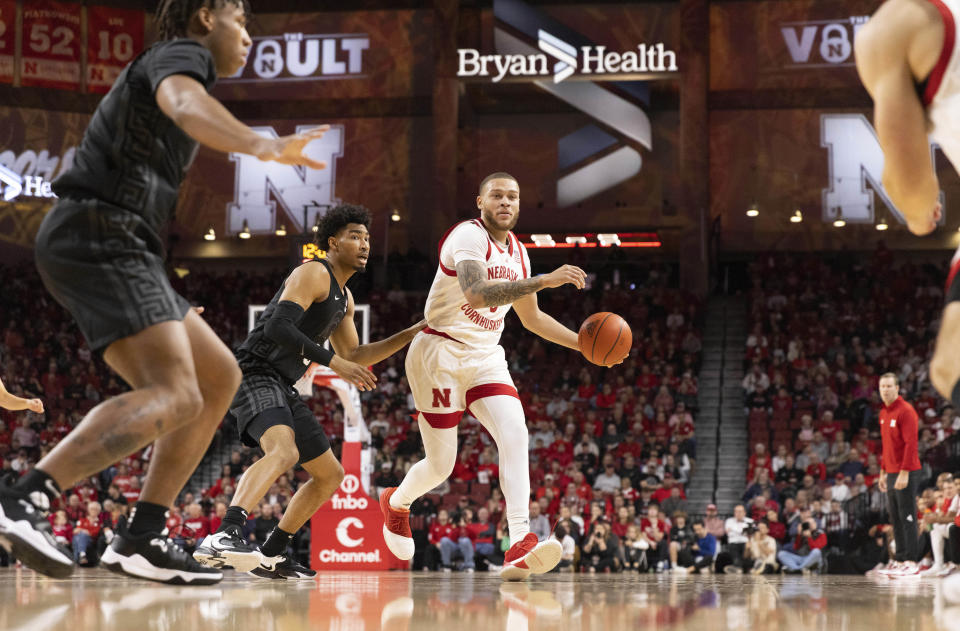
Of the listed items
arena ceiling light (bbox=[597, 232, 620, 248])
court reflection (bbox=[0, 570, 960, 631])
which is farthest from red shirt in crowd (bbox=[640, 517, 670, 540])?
arena ceiling light (bbox=[597, 232, 620, 248])

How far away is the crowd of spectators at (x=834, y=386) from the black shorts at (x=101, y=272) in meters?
10.7

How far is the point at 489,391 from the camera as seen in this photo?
5.53m

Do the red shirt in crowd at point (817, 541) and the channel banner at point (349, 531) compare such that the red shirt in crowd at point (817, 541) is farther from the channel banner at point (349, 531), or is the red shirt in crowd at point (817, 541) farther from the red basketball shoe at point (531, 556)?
the red basketball shoe at point (531, 556)

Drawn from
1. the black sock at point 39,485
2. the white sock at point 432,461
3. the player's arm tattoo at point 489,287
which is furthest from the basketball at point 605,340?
the black sock at point 39,485

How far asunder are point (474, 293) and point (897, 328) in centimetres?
1587

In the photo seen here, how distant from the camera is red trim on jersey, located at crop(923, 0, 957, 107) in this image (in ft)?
8.73

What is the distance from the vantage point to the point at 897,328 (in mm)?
19109

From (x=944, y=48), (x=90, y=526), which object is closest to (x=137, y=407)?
(x=944, y=48)

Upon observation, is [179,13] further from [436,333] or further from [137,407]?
[436,333]

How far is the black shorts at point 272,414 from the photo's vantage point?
5.29 m

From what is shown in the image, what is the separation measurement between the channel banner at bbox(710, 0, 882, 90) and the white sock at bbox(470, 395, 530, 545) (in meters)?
18.8

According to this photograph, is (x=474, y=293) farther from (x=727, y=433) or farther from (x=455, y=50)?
(x=455, y=50)

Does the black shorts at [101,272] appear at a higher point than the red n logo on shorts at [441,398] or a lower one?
higher

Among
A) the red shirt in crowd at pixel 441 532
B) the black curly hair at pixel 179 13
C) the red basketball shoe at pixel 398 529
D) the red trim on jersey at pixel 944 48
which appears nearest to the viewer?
the red trim on jersey at pixel 944 48
